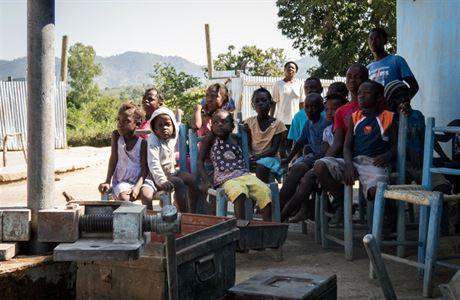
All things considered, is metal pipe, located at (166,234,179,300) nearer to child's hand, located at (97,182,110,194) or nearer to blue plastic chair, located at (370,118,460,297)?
blue plastic chair, located at (370,118,460,297)

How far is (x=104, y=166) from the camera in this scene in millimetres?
13969

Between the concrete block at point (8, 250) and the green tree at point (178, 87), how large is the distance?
17.9 m

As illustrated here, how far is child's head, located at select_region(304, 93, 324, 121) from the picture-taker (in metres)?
5.90

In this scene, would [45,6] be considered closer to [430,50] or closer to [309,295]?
[309,295]

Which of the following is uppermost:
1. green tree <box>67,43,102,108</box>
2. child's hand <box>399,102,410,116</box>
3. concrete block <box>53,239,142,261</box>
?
green tree <box>67,43,102,108</box>

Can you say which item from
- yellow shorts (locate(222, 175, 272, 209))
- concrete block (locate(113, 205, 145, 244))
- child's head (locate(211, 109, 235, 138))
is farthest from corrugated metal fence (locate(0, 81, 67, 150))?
concrete block (locate(113, 205, 145, 244))

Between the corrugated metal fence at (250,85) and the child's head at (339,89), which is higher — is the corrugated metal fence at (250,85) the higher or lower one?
the higher one

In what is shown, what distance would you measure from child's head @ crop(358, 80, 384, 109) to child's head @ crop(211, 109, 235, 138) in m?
1.09

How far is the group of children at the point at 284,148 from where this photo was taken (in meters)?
5.01

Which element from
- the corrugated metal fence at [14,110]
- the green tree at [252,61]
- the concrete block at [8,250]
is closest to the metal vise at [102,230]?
the concrete block at [8,250]

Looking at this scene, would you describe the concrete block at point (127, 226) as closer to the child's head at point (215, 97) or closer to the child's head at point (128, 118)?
the child's head at point (128, 118)

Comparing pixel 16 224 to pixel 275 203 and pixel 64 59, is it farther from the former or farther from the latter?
pixel 64 59

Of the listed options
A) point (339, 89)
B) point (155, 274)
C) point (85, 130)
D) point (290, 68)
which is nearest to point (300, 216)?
point (339, 89)

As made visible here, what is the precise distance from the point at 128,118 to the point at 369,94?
193 cm
